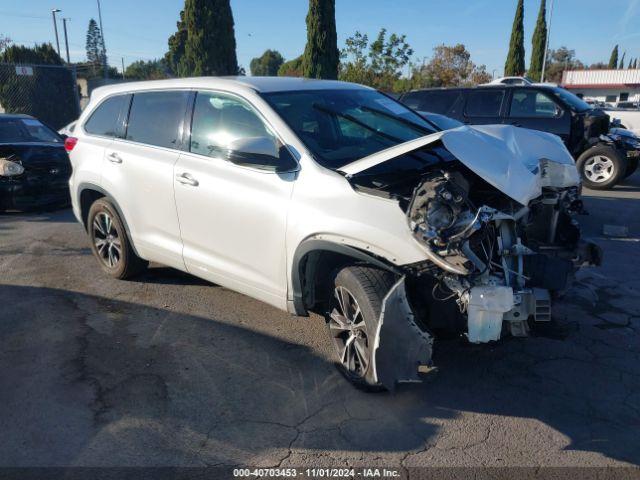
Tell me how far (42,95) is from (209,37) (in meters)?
7.42

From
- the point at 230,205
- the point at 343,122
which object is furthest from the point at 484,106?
the point at 230,205

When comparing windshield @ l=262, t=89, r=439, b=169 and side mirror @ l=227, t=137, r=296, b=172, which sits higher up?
windshield @ l=262, t=89, r=439, b=169

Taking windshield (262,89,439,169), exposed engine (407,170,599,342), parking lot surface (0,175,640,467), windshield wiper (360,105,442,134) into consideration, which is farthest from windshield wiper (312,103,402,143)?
parking lot surface (0,175,640,467)

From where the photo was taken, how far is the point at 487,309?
2797 millimetres

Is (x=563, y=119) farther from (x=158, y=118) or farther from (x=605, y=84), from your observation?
(x=605, y=84)

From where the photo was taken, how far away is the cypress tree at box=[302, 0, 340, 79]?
22.3m

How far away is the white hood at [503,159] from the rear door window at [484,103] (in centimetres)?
654

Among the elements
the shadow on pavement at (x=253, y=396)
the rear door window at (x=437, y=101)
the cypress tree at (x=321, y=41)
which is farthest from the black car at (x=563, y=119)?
the cypress tree at (x=321, y=41)

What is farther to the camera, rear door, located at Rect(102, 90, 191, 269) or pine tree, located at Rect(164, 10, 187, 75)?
pine tree, located at Rect(164, 10, 187, 75)

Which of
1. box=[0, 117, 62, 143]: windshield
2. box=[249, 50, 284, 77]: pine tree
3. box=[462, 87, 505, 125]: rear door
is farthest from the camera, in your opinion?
box=[249, 50, 284, 77]: pine tree

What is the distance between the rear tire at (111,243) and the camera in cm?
501

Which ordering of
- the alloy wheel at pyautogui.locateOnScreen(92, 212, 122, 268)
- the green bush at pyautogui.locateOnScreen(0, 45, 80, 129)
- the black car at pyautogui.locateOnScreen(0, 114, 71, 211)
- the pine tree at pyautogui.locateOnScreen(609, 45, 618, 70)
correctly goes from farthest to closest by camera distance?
the pine tree at pyautogui.locateOnScreen(609, 45, 618, 70) → the green bush at pyautogui.locateOnScreen(0, 45, 80, 129) → the black car at pyautogui.locateOnScreen(0, 114, 71, 211) → the alloy wheel at pyautogui.locateOnScreen(92, 212, 122, 268)

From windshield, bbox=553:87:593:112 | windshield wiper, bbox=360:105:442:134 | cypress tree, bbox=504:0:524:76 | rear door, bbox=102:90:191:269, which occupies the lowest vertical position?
rear door, bbox=102:90:191:269

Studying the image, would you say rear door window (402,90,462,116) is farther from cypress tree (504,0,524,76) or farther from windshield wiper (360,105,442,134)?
cypress tree (504,0,524,76)
